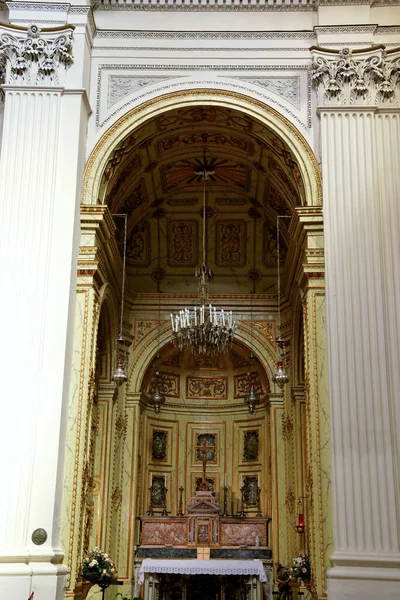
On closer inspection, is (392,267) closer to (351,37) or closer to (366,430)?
(366,430)

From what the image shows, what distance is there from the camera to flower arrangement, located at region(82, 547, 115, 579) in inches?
389

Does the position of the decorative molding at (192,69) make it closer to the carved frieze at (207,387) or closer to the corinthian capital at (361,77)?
the corinthian capital at (361,77)

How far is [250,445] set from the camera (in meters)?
15.6

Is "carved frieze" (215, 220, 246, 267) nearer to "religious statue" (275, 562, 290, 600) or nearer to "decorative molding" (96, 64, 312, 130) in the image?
Answer: "decorative molding" (96, 64, 312, 130)

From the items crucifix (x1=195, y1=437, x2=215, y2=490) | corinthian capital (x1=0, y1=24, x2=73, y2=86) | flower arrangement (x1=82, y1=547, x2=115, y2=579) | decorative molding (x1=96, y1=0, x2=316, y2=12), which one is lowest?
flower arrangement (x1=82, y1=547, x2=115, y2=579)

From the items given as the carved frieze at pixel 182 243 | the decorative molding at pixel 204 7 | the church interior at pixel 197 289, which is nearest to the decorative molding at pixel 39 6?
the church interior at pixel 197 289

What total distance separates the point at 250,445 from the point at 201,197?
497 cm

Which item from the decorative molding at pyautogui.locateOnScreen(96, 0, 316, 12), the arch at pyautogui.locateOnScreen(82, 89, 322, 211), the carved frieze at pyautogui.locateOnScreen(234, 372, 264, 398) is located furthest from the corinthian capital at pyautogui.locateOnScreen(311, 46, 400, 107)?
the carved frieze at pyautogui.locateOnScreen(234, 372, 264, 398)

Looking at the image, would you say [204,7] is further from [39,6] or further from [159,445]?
[159,445]

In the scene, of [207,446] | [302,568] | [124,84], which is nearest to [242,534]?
[207,446]

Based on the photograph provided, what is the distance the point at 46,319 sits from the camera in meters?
9.19

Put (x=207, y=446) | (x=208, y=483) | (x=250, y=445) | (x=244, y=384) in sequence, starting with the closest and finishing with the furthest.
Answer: (x=208, y=483) < (x=250, y=445) < (x=207, y=446) < (x=244, y=384)

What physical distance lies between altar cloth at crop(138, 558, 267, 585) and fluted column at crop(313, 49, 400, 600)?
4.91 meters

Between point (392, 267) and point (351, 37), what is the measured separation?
338cm
